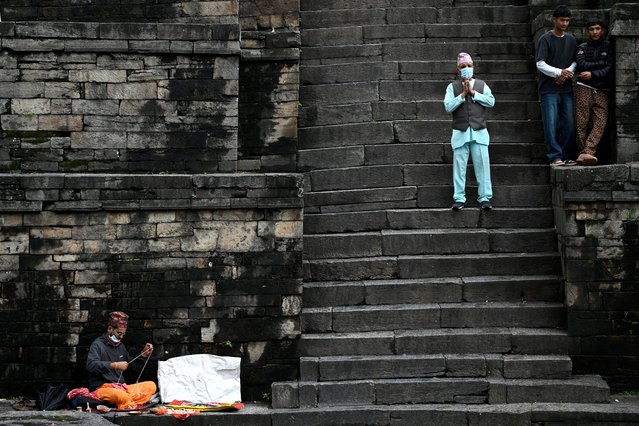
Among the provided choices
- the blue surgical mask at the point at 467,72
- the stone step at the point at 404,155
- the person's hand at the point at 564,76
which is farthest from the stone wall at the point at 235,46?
the person's hand at the point at 564,76

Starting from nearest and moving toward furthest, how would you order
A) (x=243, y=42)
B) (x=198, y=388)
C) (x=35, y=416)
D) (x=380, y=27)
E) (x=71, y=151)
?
(x=35, y=416), (x=198, y=388), (x=71, y=151), (x=243, y=42), (x=380, y=27)

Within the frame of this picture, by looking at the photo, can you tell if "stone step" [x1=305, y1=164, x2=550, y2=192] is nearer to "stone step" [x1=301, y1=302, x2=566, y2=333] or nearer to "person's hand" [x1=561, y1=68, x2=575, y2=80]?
"person's hand" [x1=561, y1=68, x2=575, y2=80]

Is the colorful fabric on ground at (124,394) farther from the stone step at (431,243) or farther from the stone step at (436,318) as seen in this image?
the stone step at (431,243)

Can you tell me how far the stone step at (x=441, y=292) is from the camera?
1070 cm

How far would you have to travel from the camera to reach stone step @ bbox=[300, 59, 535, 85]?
1301 cm

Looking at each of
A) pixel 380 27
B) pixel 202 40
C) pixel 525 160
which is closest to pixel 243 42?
pixel 202 40

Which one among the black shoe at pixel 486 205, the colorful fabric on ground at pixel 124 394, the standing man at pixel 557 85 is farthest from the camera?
the standing man at pixel 557 85

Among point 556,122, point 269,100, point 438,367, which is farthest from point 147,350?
point 556,122

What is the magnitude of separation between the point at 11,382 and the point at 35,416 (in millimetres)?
1141

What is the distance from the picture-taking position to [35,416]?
9.41 m

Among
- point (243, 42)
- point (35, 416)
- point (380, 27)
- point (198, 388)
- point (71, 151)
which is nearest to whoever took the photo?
point (35, 416)

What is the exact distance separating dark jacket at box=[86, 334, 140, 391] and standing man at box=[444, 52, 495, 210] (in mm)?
4221

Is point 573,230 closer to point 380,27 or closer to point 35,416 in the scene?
point 380,27

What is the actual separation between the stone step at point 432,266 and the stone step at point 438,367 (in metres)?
1.16
